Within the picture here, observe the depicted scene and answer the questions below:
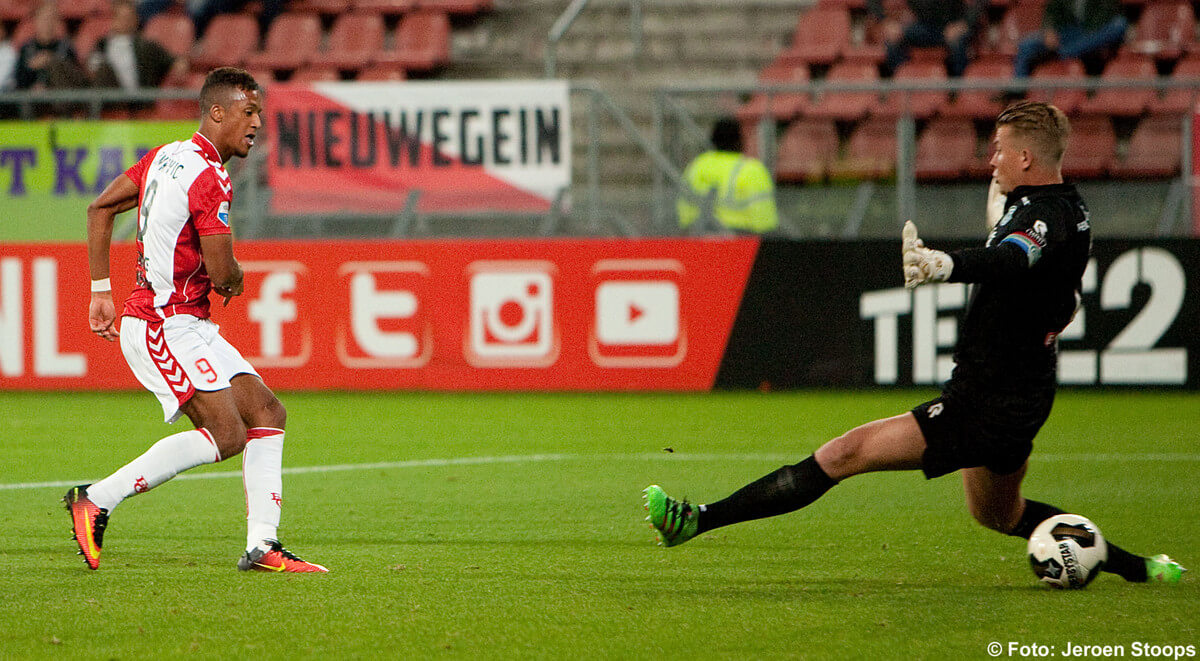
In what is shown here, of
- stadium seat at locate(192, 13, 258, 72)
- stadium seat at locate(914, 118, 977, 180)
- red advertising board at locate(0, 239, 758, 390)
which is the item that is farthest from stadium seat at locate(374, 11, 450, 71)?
stadium seat at locate(914, 118, 977, 180)

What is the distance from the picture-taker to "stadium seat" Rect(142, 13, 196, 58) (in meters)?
18.7

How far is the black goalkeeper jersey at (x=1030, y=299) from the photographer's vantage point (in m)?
5.14

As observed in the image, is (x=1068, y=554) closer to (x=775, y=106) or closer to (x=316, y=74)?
(x=775, y=106)

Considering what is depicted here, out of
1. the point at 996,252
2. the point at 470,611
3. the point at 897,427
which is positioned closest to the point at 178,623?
the point at 470,611

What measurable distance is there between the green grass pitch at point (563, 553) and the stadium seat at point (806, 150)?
2809 millimetres

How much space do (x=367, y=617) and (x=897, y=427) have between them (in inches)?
77.1

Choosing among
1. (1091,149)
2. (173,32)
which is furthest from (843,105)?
(173,32)

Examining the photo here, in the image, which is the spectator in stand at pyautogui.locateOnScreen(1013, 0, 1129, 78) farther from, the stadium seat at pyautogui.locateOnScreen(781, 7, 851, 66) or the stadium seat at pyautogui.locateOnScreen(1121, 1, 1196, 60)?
the stadium seat at pyautogui.locateOnScreen(781, 7, 851, 66)

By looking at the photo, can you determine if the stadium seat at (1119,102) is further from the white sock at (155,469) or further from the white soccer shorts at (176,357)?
the white sock at (155,469)

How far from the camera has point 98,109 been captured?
1392 centimetres

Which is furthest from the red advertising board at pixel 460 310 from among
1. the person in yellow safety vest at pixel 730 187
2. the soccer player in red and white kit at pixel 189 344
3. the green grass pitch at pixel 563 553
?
the soccer player in red and white kit at pixel 189 344

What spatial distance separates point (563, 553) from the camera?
6.39m

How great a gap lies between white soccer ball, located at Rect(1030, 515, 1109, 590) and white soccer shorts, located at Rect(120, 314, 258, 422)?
3.13m

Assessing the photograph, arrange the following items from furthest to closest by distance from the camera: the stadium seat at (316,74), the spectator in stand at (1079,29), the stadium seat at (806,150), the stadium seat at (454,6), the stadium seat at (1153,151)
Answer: the stadium seat at (454,6)
the stadium seat at (316,74)
the spectator in stand at (1079,29)
the stadium seat at (806,150)
the stadium seat at (1153,151)
